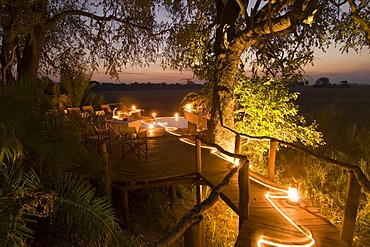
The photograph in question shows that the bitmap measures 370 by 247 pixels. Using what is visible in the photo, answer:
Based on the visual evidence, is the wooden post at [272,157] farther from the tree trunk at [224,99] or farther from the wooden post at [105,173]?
the wooden post at [105,173]

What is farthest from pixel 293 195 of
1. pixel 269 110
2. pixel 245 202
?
pixel 269 110

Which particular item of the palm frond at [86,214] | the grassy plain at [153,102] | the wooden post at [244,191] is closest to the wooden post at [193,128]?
the wooden post at [244,191]

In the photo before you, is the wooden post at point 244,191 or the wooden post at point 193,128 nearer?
the wooden post at point 244,191

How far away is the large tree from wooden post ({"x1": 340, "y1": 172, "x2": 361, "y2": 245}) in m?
5.42

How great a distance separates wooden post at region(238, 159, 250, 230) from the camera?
375 cm

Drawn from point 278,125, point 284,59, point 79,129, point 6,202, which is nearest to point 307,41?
point 284,59

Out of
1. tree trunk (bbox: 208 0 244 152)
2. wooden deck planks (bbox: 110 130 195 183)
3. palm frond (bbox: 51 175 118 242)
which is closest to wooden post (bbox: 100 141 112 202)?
wooden deck planks (bbox: 110 130 195 183)

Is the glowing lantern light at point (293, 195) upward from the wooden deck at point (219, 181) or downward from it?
upward

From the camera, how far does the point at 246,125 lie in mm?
7164

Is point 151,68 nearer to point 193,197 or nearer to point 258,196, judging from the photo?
point 193,197

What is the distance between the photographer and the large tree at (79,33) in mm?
7074

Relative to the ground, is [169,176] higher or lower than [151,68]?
lower

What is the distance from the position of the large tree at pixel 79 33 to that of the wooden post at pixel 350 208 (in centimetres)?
542

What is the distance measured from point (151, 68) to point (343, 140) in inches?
327
